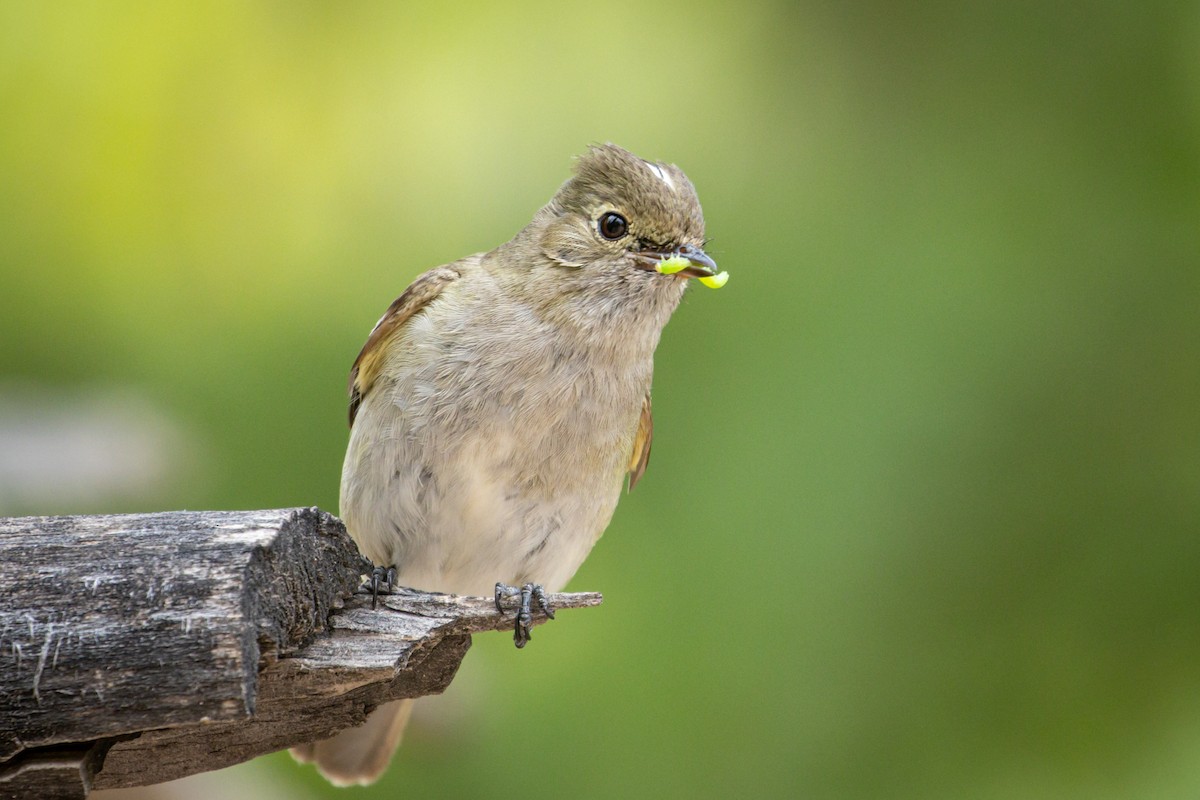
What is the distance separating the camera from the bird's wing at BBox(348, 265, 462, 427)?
3.56m

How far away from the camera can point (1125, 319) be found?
188 inches

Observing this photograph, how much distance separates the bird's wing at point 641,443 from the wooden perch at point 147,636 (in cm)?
177

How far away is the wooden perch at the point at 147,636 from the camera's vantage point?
163cm

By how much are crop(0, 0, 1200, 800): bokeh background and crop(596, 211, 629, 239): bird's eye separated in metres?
1.26

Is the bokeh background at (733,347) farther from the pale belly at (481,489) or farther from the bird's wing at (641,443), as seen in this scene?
the pale belly at (481,489)

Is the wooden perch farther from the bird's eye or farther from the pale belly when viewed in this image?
the bird's eye

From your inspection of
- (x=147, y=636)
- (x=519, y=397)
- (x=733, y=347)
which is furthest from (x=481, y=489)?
(x=733, y=347)

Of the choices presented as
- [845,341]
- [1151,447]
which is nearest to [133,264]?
[845,341]

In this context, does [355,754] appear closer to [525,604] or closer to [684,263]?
[525,604]

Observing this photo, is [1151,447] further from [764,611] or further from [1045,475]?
[764,611]

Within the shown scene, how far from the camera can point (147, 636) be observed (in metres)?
1.65

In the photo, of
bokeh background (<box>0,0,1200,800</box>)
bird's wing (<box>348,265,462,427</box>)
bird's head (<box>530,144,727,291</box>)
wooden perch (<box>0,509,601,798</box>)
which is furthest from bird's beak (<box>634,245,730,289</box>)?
wooden perch (<box>0,509,601,798</box>)

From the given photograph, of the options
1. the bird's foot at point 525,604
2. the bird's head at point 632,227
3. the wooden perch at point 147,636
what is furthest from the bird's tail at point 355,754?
the wooden perch at point 147,636

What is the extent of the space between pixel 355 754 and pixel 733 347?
2.05 m
